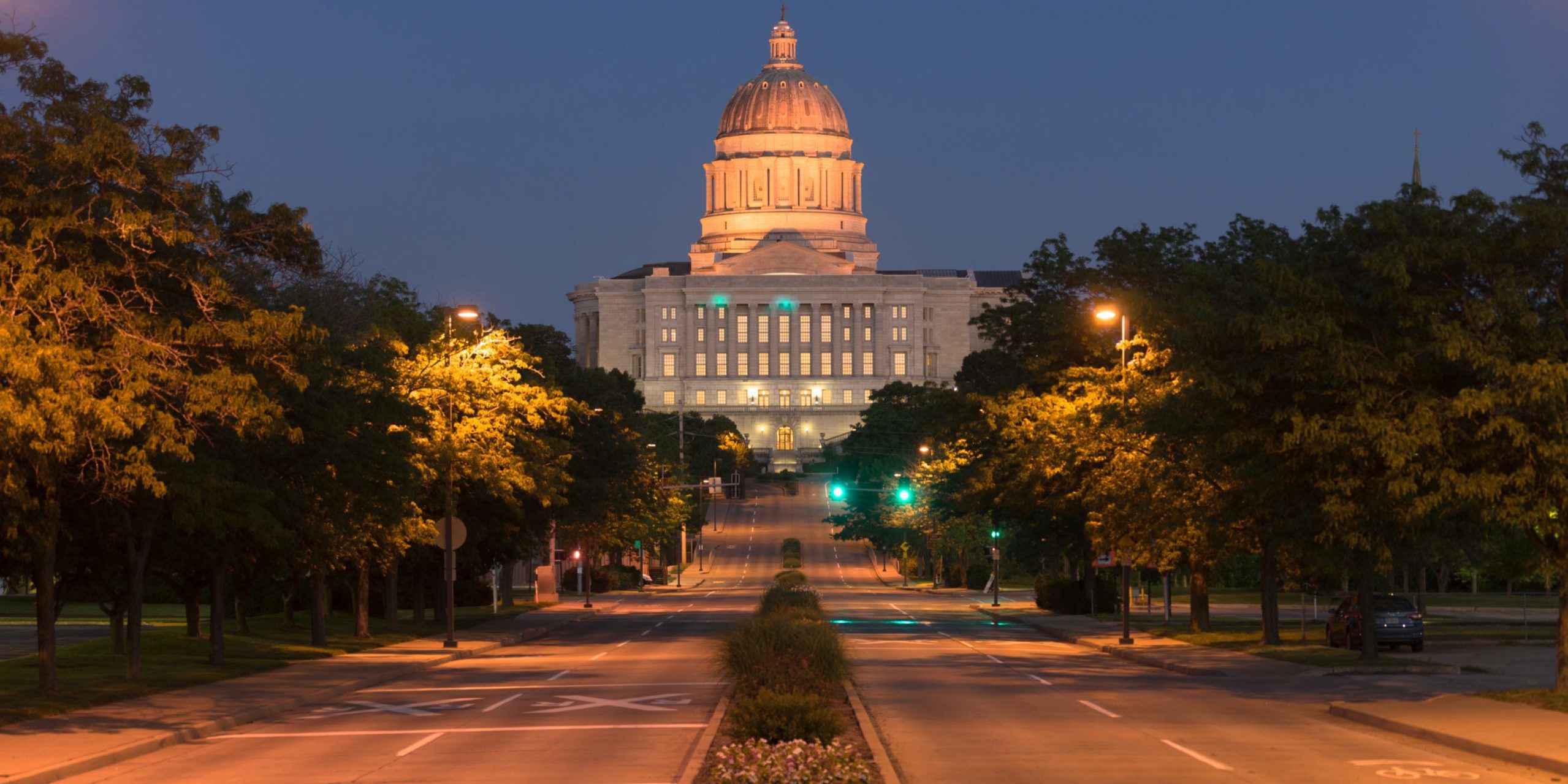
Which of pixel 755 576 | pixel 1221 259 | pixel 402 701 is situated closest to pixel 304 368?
pixel 402 701

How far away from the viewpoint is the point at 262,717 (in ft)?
82.8

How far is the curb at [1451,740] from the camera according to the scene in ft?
60.3

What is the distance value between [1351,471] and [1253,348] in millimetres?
2212

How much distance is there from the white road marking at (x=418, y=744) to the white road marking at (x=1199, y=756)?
8.38 m

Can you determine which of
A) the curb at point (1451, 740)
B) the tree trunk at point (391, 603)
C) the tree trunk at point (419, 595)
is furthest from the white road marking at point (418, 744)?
the tree trunk at point (419, 595)

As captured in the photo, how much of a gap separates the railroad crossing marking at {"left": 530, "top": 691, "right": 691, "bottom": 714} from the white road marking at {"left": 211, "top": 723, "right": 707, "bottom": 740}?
2.28 metres

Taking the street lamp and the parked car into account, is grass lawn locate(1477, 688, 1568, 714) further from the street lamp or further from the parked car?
the street lamp


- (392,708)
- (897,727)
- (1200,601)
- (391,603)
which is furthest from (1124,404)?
(392,708)

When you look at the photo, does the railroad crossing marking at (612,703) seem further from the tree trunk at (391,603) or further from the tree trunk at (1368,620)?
the tree trunk at (391,603)

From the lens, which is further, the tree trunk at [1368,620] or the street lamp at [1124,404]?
the street lamp at [1124,404]

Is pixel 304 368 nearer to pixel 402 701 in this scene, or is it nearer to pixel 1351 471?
pixel 402 701

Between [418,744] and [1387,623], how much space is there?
1046 inches

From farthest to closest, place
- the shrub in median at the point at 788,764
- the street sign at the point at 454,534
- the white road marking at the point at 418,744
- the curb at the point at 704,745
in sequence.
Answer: the street sign at the point at 454,534, the white road marking at the point at 418,744, the curb at the point at 704,745, the shrub in median at the point at 788,764

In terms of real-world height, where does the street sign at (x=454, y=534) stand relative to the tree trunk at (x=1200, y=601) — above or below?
above
